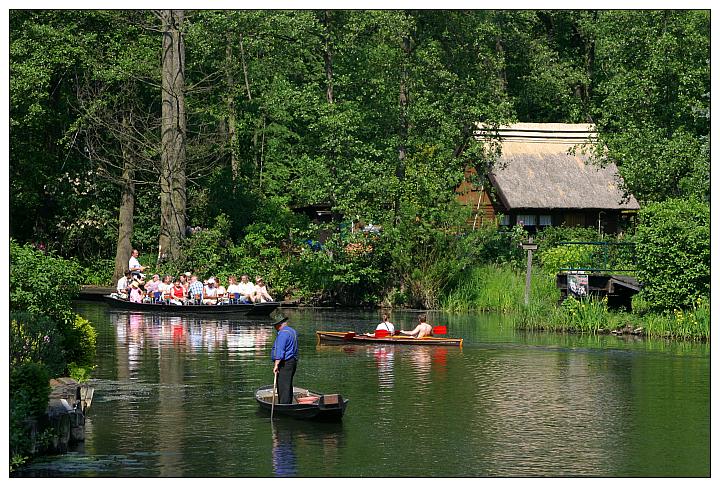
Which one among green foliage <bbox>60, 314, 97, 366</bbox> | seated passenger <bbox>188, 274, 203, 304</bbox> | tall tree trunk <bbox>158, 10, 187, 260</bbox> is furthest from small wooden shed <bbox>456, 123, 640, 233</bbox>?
green foliage <bbox>60, 314, 97, 366</bbox>

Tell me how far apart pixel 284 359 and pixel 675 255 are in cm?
1737

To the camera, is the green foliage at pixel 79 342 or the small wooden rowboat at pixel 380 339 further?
the small wooden rowboat at pixel 380 339

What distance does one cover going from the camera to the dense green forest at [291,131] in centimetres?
4916

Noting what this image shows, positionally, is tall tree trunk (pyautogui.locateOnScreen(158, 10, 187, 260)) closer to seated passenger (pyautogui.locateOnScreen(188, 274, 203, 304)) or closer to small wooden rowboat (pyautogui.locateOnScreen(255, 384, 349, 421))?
seated passenger (pyautogui.locateOnScreen(188, 274, 203, 304))

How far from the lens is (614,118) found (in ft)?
190

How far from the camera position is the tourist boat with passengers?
36.1 m

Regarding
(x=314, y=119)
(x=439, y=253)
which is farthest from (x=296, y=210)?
(x=439, y=253)

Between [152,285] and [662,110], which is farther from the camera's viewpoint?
[152,285]

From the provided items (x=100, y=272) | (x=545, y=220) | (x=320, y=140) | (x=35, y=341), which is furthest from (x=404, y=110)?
(x=35, y=341)

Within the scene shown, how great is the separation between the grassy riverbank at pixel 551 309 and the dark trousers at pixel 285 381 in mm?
16643

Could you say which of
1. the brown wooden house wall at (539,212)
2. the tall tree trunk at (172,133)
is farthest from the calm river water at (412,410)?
the brown wooden house wall at (539,212)

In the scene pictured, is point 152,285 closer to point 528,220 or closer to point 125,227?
point 125,227

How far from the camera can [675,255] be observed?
37.8m

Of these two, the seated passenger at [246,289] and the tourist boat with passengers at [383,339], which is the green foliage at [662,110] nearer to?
the tourist boat with passengers at [383,339]
